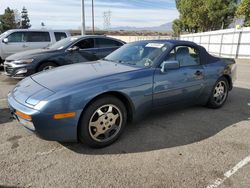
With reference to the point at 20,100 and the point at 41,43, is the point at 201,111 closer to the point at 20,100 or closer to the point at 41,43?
the point at 20,100

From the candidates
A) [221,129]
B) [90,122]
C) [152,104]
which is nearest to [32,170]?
[90,122]

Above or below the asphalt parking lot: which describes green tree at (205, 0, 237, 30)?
above

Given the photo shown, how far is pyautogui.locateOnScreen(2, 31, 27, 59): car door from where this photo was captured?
9.53 m

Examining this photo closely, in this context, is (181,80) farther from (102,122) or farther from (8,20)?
(8,20)

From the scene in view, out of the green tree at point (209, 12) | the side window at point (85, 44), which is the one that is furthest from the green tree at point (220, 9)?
the side window at point (85, 44)

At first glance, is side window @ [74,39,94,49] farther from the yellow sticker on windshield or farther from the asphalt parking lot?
the asphalt parking lot

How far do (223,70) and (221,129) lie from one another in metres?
1.50

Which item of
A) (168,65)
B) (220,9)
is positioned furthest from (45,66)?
(220,9)

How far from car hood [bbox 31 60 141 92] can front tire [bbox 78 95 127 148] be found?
0.37 metres

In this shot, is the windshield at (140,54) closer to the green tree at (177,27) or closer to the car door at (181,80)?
the car door at (181,80)

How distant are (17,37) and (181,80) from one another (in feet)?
27.3

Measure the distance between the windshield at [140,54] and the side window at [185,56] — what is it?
0.21 meters

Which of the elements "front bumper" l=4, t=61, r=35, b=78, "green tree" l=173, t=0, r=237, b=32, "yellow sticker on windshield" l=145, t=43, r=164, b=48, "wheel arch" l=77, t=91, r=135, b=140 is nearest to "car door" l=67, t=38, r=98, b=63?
"front bumper" l=4, t=61, r=35, b=78

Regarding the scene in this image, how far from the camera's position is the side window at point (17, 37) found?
962 cm
